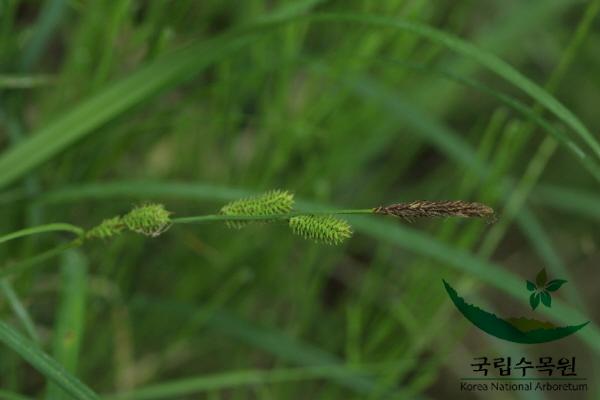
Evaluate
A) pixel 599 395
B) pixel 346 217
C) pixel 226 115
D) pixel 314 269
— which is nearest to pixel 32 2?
pixel 226 115

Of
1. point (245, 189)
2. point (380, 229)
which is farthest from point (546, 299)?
point (245, 189)

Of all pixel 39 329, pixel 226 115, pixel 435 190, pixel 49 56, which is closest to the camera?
pixel 226 115

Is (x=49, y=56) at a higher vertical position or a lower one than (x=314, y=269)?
higher

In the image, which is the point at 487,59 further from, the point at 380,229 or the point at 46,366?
the point at 46,366

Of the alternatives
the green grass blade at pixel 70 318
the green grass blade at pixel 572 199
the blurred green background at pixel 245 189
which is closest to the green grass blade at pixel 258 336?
the blurred green background at pixel 245 189

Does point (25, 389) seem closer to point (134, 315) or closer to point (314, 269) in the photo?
point (134, 315)

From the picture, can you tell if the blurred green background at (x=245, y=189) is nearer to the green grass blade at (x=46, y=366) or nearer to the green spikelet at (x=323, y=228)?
the green grass blade at (x=46, y=366)

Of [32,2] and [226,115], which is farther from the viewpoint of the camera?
[32,2]
